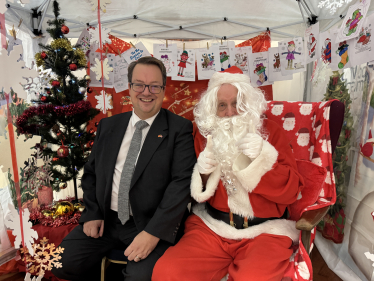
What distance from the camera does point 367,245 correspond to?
1.89 metres

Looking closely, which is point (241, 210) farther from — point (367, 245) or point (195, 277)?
point (367, 245)

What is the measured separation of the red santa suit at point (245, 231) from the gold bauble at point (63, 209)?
3.98 ft

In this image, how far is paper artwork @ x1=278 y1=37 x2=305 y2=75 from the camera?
2816 mm

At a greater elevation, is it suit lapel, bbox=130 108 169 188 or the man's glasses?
the man's glasses

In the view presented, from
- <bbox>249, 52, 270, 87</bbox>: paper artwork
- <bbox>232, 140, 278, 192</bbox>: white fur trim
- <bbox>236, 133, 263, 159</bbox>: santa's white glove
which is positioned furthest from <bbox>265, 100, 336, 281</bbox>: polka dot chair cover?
<bbox>249, 52, 270, 87</bbox>: paper artwork

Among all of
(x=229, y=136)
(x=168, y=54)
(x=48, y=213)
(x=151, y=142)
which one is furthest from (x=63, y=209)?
(x=168, y=54)

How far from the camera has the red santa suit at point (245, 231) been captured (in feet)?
4.16

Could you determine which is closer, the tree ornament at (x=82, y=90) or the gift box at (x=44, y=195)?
the gift box at (x=44, y=195)

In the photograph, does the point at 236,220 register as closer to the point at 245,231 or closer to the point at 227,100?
the point at 245,231

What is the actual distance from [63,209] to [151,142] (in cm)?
122

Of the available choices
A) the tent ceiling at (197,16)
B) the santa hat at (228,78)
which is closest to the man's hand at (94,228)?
the santa hat at (228,78)

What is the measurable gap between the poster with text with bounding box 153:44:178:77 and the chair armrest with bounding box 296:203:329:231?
2413 mm

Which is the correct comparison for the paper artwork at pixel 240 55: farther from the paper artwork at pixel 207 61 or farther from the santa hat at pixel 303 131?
the santa hat at pixel 303 131

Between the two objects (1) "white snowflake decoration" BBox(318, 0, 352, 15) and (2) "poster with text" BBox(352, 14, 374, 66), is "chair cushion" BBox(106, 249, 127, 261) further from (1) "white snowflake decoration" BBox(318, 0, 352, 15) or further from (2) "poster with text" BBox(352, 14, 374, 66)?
(1) "white snowflake decoration" BBox(318, 0, 352, 15)
